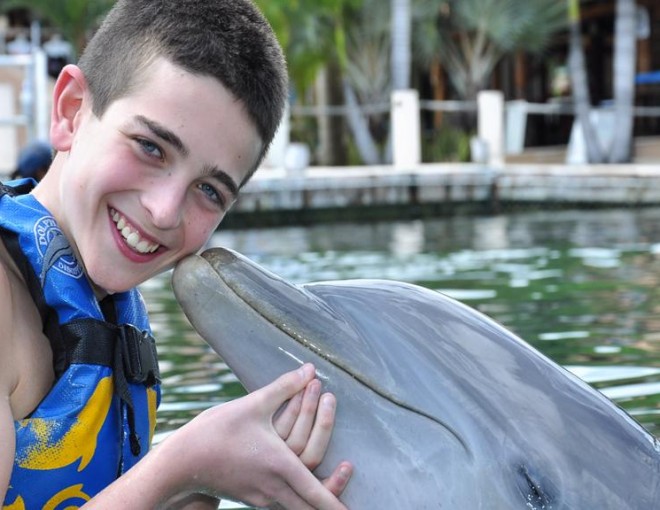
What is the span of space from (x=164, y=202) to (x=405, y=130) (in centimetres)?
1791

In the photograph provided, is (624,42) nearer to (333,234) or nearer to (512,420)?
(333,234)

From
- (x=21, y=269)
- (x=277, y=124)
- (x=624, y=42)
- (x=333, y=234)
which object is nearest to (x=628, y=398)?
(x=277, y=124)

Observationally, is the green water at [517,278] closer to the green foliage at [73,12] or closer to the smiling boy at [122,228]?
the smiling boy at [122,228]

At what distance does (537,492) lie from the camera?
227 cm

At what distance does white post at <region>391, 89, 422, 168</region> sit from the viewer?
2005 centimetres

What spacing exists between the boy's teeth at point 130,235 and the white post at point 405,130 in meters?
17.7

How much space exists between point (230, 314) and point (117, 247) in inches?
11.8

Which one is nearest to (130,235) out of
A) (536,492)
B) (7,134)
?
(536,492)

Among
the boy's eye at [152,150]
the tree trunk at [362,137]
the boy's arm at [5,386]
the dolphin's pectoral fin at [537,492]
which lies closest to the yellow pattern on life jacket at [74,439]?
the boy's arm at [5,386]

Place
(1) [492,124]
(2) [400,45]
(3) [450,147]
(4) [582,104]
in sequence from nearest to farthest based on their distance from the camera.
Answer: (1) [492,124] → (4) [582,104] → (2) [400,45] → (3) [450,147]

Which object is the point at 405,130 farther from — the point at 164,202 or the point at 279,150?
the point at 164,202

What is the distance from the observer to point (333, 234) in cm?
1542

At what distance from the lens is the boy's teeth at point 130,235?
2436mm

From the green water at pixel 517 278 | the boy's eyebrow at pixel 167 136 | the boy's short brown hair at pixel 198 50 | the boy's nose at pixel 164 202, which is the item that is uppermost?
the boy's short brown hair at pixel 198 50
